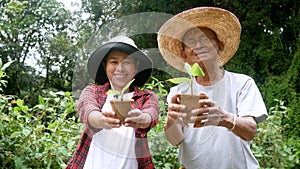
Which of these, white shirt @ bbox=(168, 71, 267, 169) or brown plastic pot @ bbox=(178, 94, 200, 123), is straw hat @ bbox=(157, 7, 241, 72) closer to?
white shirt @ bbox=(168, 71, 267, 169)

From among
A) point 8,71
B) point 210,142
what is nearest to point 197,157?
point 210,142

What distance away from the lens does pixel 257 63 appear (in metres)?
6.50

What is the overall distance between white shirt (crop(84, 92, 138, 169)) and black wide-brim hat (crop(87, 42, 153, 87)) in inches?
4.6

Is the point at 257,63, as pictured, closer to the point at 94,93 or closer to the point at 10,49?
the point at 10,49

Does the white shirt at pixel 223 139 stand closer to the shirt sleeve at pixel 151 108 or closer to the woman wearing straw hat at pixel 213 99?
the woman wearing straw hat at pixel 213 99

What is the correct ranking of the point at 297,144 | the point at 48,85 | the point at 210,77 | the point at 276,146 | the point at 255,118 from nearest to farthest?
Answer: the point at 255,118 < the point at 210,77 < the point at 276,146 < the point at 297,144 < the point at 48,85

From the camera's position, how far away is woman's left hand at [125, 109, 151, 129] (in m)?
1.20

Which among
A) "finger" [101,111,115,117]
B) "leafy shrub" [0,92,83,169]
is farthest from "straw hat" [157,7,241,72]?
"leafy shrub" [0,92,83,169]

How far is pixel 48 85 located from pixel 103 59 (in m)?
5.81

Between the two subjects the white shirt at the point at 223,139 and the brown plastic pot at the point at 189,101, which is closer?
the brown plastic pot at the point at 189,101

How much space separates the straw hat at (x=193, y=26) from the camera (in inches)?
58.9

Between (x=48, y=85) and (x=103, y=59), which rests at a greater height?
(x=103, y=59)

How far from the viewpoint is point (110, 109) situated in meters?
1.29

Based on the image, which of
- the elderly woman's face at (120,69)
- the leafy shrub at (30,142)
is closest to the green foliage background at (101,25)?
the leafy shrub at (30,142)
